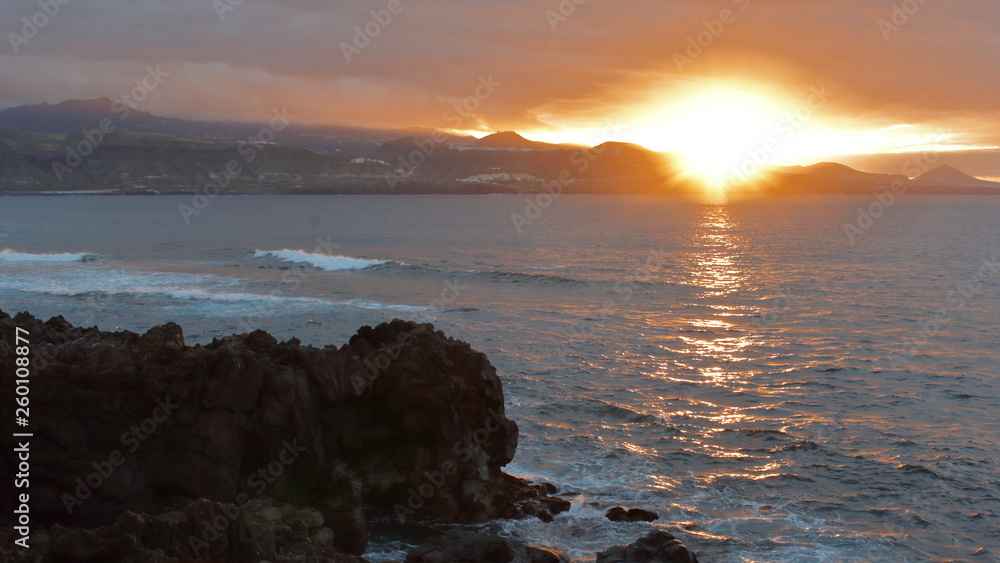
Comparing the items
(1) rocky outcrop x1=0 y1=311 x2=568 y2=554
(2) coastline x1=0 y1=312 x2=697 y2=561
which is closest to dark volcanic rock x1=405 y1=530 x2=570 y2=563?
(2) coastline x1=0 y1=312 x2=697 y2=561

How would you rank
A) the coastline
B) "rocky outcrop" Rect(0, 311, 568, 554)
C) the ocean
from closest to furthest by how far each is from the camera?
the coastline, "rocky outcrop" Rect(0, 311, 568, 554), the ocean

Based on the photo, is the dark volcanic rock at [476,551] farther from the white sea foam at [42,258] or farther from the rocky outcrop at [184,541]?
the white sea foam at [42,258]

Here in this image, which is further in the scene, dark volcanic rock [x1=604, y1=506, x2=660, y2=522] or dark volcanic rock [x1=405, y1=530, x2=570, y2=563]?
Answer: dark volcanic rock [x1=604, y1=506, x2=660, y2=522]

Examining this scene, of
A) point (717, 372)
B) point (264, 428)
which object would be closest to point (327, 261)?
point (717, 372)

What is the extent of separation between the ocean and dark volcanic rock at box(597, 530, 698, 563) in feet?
3.21

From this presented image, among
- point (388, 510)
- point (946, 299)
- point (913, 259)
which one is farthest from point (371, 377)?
point (913, 259)

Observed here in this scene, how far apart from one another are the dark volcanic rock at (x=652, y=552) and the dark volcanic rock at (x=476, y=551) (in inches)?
36.2

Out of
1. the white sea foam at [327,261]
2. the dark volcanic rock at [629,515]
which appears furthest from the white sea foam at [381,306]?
the dark volcanic rock at [629,515]

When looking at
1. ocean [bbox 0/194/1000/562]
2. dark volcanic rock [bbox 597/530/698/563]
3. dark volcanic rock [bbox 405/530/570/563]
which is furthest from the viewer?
ocean [bbox 0/194/1000/562]

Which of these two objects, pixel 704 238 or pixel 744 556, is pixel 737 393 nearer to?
pixel 744 556

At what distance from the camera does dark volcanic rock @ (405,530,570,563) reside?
549 inches

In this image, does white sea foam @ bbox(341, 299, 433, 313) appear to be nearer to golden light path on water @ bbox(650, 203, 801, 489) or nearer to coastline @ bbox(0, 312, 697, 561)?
golden light path on water @ bbox(650, 203, 801, 489)

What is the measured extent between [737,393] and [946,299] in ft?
91.7

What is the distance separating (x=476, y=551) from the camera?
1413 cm
